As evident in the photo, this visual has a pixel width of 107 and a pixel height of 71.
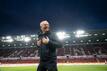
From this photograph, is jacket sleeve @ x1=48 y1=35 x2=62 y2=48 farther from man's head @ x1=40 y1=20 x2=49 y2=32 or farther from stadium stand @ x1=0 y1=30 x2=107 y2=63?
stadium stand @ x1=0 y1=30 x2=107 y2=63

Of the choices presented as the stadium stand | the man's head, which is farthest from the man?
the stadium stand

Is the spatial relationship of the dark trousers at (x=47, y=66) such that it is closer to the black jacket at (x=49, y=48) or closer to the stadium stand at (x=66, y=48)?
the black jacket at (x=49, y=48)

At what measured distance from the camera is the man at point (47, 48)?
5.15 m

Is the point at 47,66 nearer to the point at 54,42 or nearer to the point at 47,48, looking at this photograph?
the point at 47,48

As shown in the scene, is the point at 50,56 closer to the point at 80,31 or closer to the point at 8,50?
the point at 80,31

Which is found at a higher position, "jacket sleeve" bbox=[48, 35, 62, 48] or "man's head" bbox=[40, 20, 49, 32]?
"man's head" bbox=[40, 20, 49, 32]

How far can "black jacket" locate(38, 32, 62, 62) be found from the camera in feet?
17.0

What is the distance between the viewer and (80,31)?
56531 millimetres

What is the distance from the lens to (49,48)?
5.28 m

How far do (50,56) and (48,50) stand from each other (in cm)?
17

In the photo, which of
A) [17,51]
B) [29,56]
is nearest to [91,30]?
[29,56]

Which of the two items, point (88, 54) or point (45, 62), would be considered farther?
point (88, 54)

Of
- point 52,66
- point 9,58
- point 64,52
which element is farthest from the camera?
point 64,52

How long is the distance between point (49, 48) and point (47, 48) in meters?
0.05
